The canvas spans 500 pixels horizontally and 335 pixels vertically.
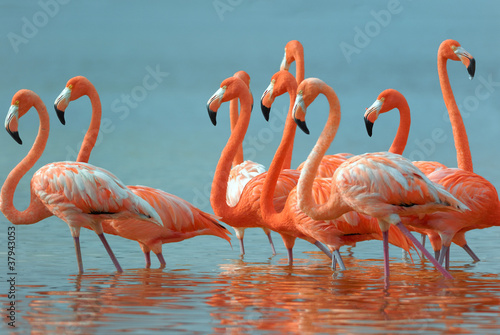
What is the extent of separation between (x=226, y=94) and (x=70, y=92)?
6.08 feet

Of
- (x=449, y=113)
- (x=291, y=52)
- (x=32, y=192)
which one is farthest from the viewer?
(x=291, y=52)

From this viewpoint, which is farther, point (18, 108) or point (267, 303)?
point (18, 108)

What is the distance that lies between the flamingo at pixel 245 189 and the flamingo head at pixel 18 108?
6.89 ft

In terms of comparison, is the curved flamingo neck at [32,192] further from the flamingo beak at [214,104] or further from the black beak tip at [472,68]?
the black beak tip at [472,68]

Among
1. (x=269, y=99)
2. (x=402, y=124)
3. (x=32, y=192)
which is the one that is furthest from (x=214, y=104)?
(x=402, y=124)

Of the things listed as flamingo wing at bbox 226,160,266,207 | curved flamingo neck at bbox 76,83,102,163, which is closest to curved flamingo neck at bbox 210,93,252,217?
flamingo wing at bbox 226,160,266,207

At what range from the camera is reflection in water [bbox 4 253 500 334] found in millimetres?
5008

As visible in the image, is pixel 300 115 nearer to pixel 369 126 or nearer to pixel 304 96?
pixel 304 96

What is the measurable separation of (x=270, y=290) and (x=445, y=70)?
4475 mm

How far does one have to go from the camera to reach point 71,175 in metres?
7.84

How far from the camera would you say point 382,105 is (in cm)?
925

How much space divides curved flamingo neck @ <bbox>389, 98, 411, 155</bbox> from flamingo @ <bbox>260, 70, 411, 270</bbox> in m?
1.36

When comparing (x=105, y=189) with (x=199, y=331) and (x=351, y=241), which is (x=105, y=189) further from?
(x=199, y=331)

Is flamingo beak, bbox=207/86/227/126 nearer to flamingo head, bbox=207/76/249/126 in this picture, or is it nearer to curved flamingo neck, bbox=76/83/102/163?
flamingo head, bbox=207/76/249/126
